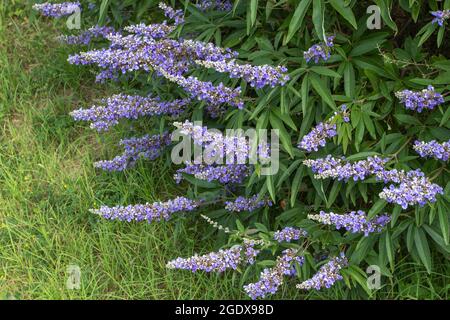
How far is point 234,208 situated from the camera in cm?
402

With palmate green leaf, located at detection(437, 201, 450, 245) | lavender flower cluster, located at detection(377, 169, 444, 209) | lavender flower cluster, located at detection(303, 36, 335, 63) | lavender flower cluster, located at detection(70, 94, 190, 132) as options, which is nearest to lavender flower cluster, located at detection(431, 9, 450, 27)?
lavender flower cluster, located at detection(303, 36, 335, 63)

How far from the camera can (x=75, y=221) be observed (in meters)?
4.59

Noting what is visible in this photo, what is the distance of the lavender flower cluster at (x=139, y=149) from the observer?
4.44 metres

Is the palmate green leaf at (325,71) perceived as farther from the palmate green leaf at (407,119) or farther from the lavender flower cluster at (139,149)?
the lavender flower cluster at (139,149)

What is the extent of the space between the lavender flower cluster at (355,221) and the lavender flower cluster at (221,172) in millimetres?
610

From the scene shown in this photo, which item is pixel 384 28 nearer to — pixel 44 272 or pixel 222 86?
pixel 222 86

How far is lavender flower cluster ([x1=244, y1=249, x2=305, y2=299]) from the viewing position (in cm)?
354
